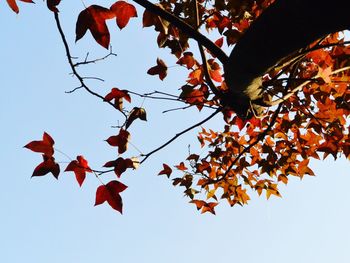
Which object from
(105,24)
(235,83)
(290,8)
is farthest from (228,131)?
(290,8)

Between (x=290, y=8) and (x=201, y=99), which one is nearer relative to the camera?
(x=290, y=8)

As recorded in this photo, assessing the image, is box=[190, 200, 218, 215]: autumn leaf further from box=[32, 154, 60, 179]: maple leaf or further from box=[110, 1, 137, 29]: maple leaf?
box=[110, 1, 137, 29]: maple leaf

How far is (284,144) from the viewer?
3.68 m

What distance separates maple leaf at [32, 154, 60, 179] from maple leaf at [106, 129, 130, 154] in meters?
0.45

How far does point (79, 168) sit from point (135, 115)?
0.58 m

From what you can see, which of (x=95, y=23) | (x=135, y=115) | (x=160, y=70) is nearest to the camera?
(x=95, y=23)

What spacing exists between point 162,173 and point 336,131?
6.09ft

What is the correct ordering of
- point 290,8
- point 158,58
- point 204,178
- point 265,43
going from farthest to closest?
point 204,178
point 158,58
point 265,43
point 290,8

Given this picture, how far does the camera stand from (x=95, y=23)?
1.66 metres

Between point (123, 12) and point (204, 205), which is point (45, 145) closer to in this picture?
point (123, 12)

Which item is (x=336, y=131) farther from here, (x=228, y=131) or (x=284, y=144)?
(x=228, y=131)

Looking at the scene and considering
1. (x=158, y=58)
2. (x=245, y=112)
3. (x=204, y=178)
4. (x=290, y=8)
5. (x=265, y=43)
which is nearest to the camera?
(x=290, y=8)

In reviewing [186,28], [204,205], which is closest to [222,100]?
[186,28]

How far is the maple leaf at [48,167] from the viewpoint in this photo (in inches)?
85.0
